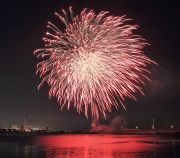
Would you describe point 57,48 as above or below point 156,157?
above

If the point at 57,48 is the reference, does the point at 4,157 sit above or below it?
below

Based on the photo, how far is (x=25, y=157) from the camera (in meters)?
39.4

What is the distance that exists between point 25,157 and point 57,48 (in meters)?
13.5

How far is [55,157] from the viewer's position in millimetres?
37656

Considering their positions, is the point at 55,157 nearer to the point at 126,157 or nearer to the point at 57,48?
the point at 126,157

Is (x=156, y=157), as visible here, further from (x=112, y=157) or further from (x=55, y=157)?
(x=55, y=157)

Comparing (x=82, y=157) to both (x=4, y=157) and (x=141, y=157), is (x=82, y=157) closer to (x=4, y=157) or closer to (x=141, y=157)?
(x=141, y=157)

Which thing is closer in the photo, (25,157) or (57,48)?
(57,48)

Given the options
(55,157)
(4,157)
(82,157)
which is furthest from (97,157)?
(4,157)

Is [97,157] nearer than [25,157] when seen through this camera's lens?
Yes

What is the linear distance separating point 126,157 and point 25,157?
1183cm

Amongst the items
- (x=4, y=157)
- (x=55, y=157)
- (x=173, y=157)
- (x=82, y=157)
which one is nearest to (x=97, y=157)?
(x=82, y=157)

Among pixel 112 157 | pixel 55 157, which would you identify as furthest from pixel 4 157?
pixel 112 157

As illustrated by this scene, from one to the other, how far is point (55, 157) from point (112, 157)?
21.0 feet
